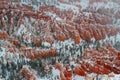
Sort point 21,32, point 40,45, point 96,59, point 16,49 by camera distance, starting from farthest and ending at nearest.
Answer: point 21,32, point 40,45, point 16,49, point 96,59

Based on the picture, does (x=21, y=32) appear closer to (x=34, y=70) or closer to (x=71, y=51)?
(x=71, y=51)

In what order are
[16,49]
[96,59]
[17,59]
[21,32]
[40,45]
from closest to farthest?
1. [96,59]
2. [17,59]
3. [16,49]
4. [40,45]
5. [21,32]

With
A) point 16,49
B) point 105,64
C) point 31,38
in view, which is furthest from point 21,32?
point 105,64

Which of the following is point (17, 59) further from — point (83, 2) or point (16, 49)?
point (83, 2)

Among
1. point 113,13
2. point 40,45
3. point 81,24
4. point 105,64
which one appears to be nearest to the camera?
point 105,64

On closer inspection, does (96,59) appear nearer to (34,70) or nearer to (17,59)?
(34,70)

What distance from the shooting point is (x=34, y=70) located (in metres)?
70.2

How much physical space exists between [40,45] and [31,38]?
180 inches

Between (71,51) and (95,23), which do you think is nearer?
(71,51)

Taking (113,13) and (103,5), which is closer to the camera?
(113,13)

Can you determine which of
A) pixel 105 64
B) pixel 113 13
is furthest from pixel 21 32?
pixel 113 13

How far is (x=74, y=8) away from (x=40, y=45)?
42.7m

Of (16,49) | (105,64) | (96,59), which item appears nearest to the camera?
(105,64)

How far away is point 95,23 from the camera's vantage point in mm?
110375
